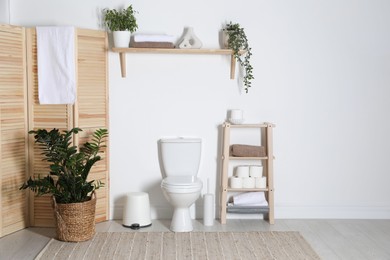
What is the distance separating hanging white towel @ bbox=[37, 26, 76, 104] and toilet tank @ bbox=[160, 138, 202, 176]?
2.94ft

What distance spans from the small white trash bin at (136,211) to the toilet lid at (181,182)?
0.90 feet

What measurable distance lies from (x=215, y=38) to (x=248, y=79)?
46 centimetres

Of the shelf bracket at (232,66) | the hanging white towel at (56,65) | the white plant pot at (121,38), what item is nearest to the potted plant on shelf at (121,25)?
the white plant pot at (121,38)

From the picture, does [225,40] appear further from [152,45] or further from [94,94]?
[94,94]

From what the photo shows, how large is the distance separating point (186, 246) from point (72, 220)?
878 mm

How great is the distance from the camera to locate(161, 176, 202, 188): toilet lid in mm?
4131

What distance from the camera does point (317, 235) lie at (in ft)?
13.8

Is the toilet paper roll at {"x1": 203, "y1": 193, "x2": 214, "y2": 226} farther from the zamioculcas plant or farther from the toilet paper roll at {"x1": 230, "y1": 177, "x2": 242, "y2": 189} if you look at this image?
the zamioculcas plant

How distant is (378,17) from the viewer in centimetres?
458

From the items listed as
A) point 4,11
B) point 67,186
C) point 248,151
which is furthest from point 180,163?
point 4,11

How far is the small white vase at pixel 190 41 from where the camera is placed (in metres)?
4.42

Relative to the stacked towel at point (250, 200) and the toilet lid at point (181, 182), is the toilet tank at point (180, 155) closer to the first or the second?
the toilet lid at point (181, 182)

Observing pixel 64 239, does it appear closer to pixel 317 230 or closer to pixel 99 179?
pixel 99 179

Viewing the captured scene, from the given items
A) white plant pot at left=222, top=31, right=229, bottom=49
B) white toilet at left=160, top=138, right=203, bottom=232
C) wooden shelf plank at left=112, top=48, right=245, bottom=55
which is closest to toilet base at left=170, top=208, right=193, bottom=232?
white toilet at left=160, top=138, right=203, bottom=232
